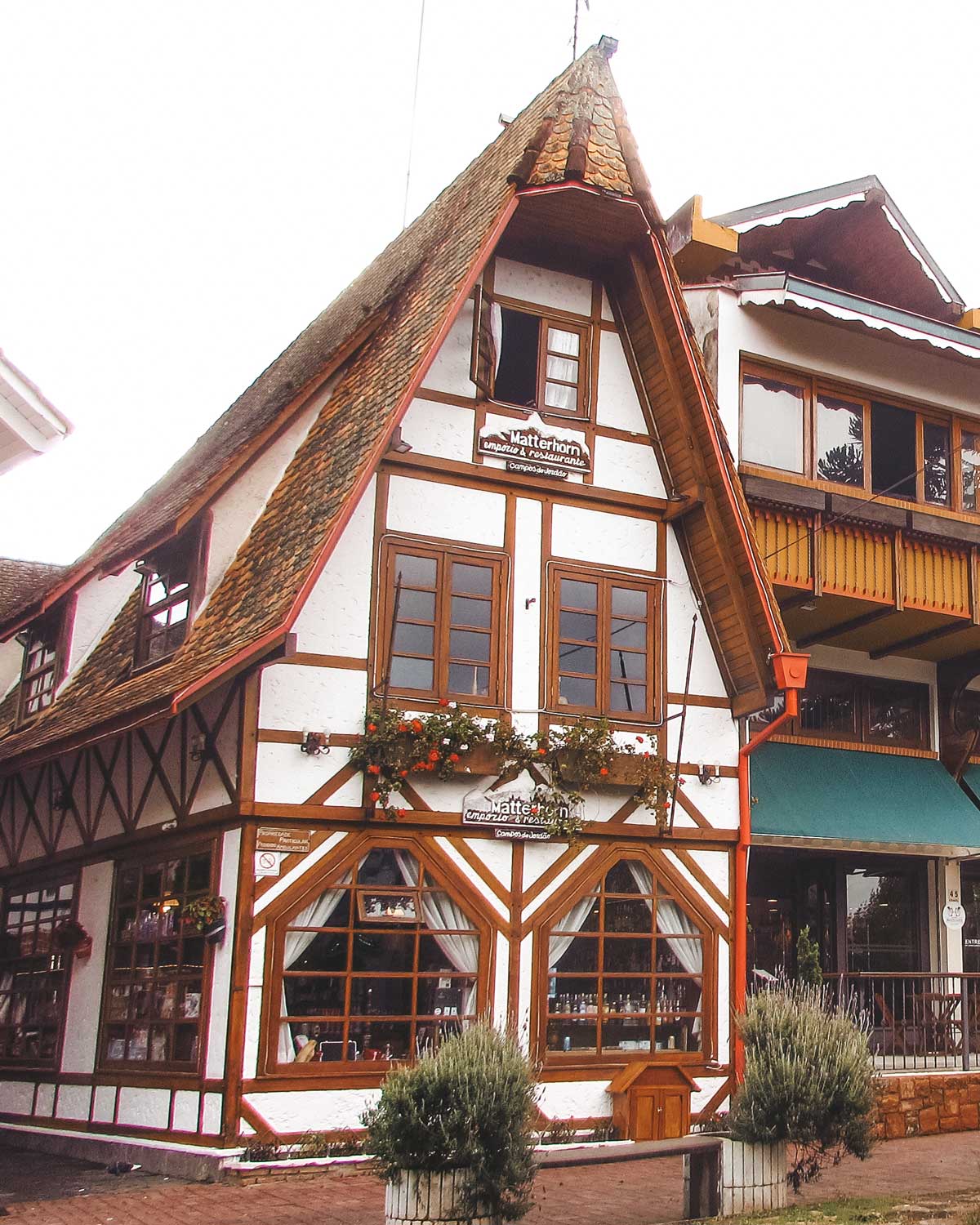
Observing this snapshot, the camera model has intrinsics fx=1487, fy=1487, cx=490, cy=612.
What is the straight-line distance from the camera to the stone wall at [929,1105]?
15.7 meters

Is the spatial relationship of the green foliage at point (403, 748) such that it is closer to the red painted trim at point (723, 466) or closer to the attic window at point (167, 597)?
the attic window at point (167, 597)

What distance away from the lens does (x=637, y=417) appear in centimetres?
1627

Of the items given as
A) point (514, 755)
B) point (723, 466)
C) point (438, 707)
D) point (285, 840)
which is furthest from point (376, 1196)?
point (723, 466)

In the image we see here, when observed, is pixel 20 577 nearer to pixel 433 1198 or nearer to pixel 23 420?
pixel 23 420

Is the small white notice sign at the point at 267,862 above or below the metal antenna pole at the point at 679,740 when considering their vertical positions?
below

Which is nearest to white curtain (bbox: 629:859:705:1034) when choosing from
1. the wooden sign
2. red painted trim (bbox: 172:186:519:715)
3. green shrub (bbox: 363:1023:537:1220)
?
the wooden sign

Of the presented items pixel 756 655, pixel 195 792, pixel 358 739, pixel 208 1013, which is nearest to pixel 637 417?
pixel 756 655

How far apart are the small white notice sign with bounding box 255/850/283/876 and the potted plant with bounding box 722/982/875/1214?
457 cm

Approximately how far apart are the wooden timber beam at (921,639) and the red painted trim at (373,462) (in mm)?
7900

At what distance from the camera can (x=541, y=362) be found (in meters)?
15.8

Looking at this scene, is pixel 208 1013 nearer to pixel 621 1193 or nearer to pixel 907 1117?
pixel 621 1193

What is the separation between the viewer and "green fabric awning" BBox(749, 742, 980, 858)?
691 inches

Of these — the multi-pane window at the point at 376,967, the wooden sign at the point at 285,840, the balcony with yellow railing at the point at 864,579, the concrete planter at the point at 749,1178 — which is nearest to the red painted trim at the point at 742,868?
the balcony with yellow railing at the point at 864,579

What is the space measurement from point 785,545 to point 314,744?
6.44 meters
